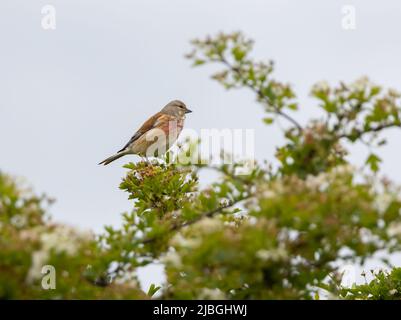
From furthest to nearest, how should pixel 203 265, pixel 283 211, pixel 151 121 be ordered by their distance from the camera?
Answer: pixel 151 121 → pixel 203 265 → pixel 283 211

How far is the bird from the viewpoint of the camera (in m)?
14.8

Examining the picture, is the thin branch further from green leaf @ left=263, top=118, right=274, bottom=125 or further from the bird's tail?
the bird's tail

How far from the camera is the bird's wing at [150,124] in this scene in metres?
15.2

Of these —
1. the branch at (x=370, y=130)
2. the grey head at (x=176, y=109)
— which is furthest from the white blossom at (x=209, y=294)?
the grey head at (x=176, y=109)

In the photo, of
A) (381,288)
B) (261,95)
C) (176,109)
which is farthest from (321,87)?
(176,109)

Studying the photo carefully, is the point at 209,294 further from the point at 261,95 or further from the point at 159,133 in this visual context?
the point at 159,133

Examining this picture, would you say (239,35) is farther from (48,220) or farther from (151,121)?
(151,121)

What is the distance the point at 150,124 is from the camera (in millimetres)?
15398

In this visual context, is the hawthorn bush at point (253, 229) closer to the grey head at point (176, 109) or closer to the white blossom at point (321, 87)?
the white blossom at point (321, 87)

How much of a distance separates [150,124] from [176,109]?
59 centimetres

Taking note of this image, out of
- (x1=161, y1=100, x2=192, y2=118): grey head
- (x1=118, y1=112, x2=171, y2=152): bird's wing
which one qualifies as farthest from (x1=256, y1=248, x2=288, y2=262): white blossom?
(x1=161, y1=100, x2=192, y2=118): grey head
